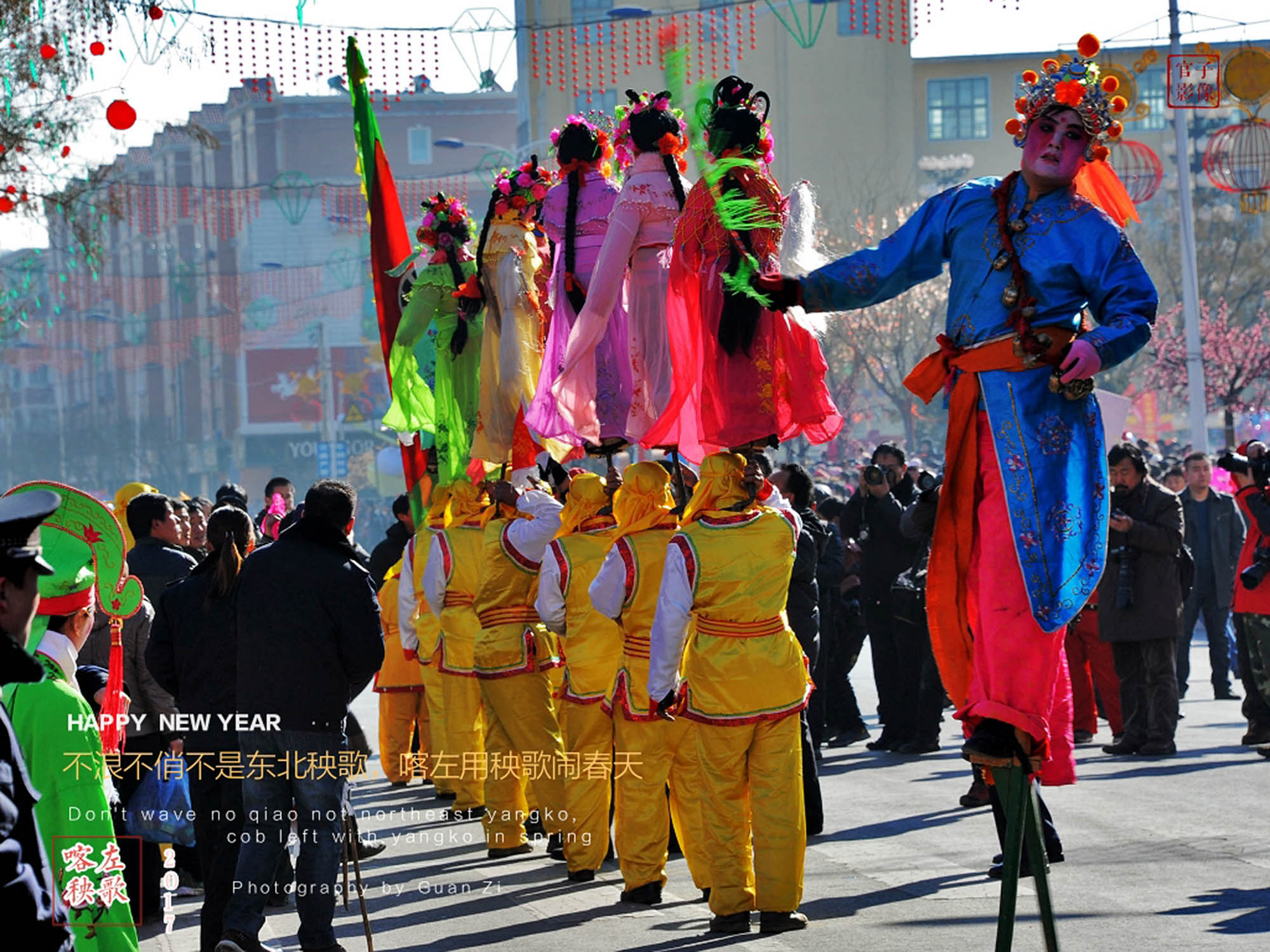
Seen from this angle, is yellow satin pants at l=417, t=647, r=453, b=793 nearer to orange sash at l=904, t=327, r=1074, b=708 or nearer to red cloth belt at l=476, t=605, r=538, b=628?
red cloth belt at l=476, t=605, r=538, b=628

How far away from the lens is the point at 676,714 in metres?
7.29

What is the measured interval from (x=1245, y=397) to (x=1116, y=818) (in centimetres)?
3989

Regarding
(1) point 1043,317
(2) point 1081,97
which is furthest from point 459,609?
(2) point 1081,97

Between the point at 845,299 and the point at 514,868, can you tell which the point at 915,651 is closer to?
the point at 514,868

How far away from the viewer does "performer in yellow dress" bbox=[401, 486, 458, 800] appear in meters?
10.4

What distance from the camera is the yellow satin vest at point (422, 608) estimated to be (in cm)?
1043

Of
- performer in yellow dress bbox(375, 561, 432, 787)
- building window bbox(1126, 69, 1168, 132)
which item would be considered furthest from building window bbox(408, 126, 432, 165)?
performer in yellow dress bbox(375, 561, 432, 787)

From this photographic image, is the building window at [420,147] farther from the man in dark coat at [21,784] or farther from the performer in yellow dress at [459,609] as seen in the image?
Answer: the man in dark coat at [21,784]

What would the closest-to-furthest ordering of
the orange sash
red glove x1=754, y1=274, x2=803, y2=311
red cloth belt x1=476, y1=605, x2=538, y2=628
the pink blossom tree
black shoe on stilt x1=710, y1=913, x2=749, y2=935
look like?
the orange sash < red glove x1=754, y1=274, x2=803, y2=311 < black shoe on stilt x1=710, y1=913, x2=749, y2=935 < red cloth belt x1=476, y1=605, x2=538, y2=628 < the pink blossom tree

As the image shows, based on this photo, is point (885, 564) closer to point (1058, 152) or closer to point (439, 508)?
point (439, 508)

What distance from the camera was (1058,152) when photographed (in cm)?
505

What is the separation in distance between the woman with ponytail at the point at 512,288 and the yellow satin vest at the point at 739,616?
2.30m

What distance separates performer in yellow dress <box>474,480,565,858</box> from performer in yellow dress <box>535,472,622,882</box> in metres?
0.54

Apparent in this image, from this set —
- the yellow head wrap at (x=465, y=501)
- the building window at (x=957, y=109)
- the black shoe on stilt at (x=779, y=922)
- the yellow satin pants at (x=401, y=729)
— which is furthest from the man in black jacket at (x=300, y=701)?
the building window at (x=957, y=109)
